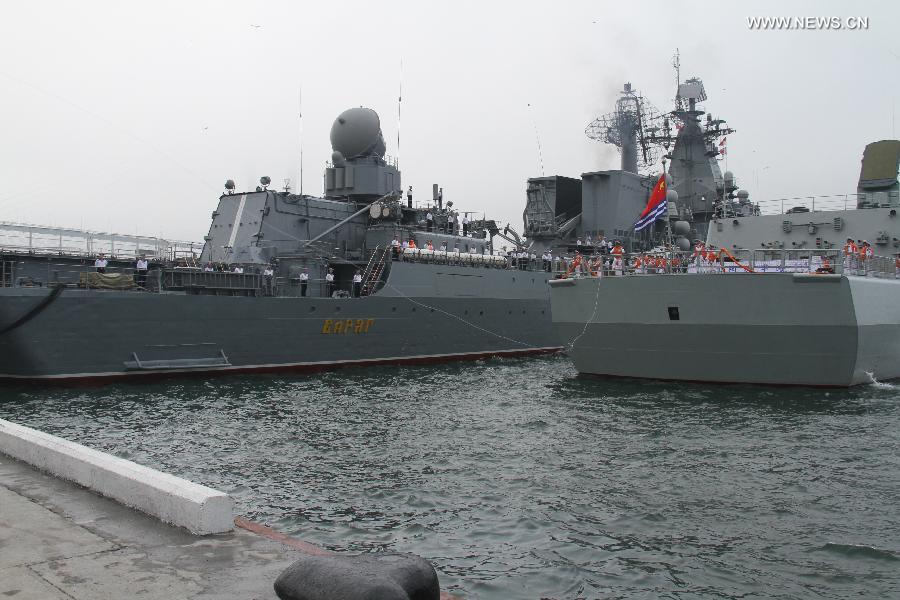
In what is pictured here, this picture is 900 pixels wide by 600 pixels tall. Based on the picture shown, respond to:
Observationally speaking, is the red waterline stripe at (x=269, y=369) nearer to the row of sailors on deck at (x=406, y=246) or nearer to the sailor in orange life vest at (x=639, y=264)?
the row of sailors on deck at (x=406, y=246)

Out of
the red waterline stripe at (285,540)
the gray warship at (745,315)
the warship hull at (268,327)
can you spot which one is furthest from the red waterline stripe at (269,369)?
the red waterline stripe at (285,540)

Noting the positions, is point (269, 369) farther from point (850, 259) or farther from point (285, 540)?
point (285, 540)

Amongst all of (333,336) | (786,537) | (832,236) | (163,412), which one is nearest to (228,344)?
(333,336)

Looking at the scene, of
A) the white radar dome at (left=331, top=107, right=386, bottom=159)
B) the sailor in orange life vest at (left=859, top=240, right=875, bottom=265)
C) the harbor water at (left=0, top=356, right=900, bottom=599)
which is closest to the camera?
the harbor water at (left=0, top=356, right=900, bottom=599)

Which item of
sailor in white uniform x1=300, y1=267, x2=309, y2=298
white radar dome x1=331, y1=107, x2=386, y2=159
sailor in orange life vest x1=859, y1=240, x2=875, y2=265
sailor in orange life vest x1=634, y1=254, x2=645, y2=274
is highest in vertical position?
white radar dome x1=331, y1=107, x2=386, y2=159

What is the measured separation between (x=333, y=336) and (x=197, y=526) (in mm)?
18757

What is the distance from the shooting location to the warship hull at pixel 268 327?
61.2 ft

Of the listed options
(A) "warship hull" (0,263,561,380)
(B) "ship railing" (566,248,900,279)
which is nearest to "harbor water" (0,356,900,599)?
(A) "warship hull" (0,263,561,380)

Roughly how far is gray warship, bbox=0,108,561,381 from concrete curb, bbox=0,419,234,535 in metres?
13.0

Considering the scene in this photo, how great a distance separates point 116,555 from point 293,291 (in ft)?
67.3

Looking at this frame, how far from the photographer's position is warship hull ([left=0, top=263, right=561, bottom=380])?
18.6 metres

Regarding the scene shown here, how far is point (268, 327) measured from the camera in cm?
2236

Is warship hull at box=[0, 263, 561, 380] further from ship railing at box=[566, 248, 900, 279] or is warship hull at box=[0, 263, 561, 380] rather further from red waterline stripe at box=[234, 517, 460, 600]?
red waterline stripe at box=[234, 517, 460, 600]

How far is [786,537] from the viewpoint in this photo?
7598mm
